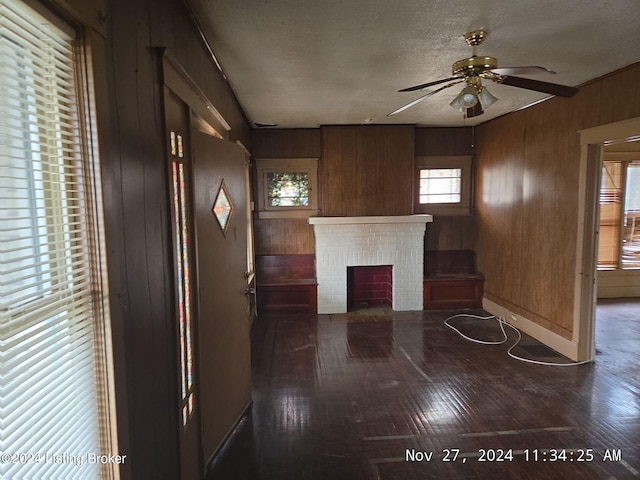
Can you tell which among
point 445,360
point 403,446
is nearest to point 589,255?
point 445,360

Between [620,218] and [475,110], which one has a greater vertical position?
[475,110]

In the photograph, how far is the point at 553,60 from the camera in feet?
9.27

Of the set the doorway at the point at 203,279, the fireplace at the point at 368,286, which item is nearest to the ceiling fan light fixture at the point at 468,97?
the doorway at the point at 203,279

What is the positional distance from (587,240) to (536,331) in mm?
1249

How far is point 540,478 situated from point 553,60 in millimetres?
2867

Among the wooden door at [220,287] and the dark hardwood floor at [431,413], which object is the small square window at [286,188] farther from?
the wooden door at [220,287]

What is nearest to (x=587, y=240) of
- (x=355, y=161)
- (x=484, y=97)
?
(x=484, y=97)

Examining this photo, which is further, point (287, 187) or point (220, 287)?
point (287, 187)

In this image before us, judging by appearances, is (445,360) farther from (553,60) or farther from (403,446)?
(553,60)

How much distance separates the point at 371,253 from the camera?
5320 mm

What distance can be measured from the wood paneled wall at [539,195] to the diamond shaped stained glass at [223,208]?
323 cm

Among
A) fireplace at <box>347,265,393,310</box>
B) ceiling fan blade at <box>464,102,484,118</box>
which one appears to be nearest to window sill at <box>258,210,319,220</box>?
fireplace at <box>347,265,393,310</box>

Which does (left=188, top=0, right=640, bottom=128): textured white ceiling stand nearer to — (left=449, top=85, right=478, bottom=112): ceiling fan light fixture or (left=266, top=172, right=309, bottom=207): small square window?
(left=449, top=85, right=478, bottom=112): ceiling fan light fixture

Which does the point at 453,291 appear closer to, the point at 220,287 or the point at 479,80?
the point at 479,80
